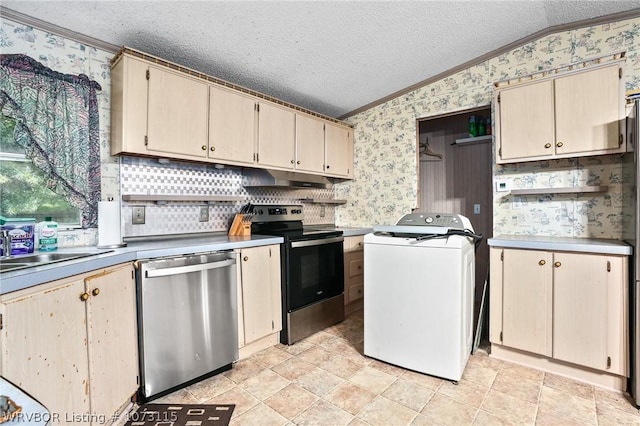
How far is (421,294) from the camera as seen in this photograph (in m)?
2.09

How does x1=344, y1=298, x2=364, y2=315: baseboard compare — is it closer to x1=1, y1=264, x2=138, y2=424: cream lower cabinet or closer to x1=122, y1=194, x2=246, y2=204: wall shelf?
x1=122, y1=194, x2=246, y2=204: wall shelf

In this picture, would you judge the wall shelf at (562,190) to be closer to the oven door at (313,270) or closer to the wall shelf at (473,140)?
the wall shelf at (473,140)

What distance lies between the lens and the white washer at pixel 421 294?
1986mm

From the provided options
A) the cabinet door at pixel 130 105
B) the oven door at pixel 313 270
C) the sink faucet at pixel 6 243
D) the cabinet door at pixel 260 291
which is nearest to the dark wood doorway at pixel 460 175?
the oven door at pixel 313 270

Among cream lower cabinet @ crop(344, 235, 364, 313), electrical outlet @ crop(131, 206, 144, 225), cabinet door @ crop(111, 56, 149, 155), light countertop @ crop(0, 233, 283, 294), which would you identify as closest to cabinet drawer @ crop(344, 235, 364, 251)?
cream lower cabinet @ crop(344, 235, 364, 313)

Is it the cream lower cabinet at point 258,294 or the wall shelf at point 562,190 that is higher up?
the wall shelf at point 562,190

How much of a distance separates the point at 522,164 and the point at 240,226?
254 centimetres

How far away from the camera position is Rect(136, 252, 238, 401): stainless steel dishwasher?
179cm

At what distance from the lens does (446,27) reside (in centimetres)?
243

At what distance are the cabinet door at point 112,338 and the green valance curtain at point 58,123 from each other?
2.58 ft

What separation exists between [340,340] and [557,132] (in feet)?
7.83

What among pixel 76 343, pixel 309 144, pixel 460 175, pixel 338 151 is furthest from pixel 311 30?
pixel 460 175

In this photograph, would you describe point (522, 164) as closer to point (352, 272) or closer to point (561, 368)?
point (561, 368)

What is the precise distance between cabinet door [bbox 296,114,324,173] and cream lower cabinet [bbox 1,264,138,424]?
6.55 feet
